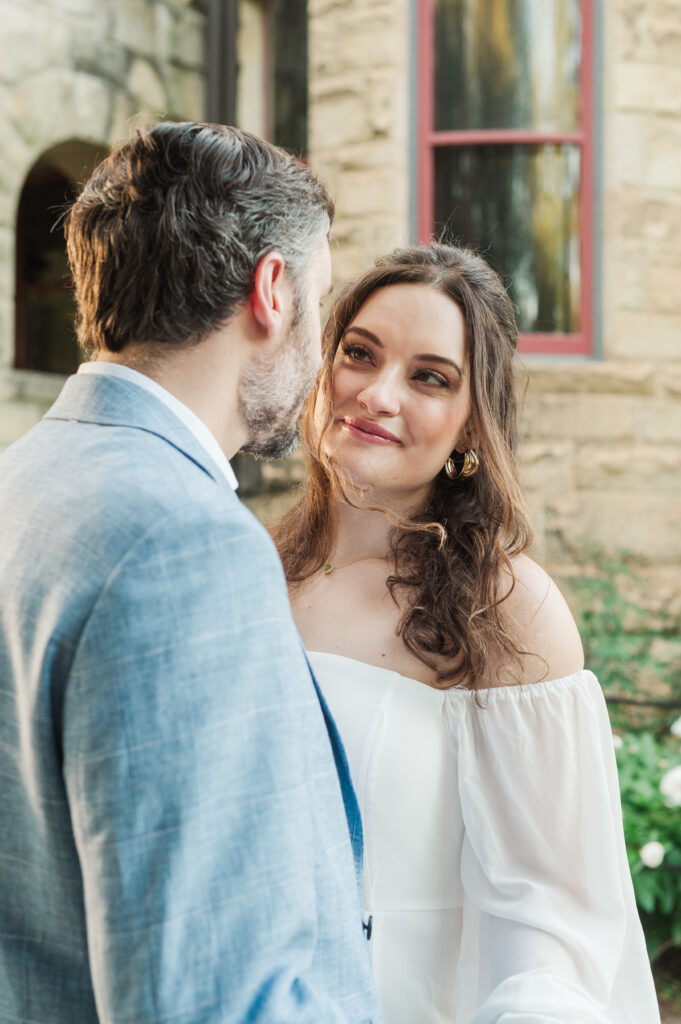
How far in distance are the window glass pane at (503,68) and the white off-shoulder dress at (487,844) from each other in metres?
4.18

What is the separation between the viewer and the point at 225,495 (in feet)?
3.78

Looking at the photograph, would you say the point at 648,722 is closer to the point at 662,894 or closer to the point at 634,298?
the point at 662,894

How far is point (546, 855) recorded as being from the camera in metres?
1.83

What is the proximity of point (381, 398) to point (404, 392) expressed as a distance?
7cm

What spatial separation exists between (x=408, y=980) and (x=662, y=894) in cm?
206

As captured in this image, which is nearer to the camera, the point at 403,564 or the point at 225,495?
the point at 225,495

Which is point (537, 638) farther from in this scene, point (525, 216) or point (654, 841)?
point (525, 216)

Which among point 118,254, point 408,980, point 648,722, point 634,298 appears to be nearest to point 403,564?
point 408,980

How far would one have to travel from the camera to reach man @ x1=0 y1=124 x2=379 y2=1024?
999mm

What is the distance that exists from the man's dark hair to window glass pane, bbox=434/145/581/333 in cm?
421

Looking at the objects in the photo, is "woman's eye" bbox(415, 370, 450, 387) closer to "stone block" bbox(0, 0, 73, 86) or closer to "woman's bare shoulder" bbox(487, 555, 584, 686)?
"woman's bare shoulder" bbox(487, 555, 584, 686)

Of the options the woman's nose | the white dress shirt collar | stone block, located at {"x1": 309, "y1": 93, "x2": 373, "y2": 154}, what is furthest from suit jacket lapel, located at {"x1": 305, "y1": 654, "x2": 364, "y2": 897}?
stone block, located at {"x1": 309, "y1": 93, "x2": 373, "y2": 154}

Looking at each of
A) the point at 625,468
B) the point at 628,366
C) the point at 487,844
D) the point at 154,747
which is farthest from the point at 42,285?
the point at 154,747

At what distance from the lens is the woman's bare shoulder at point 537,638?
6.33 feet
